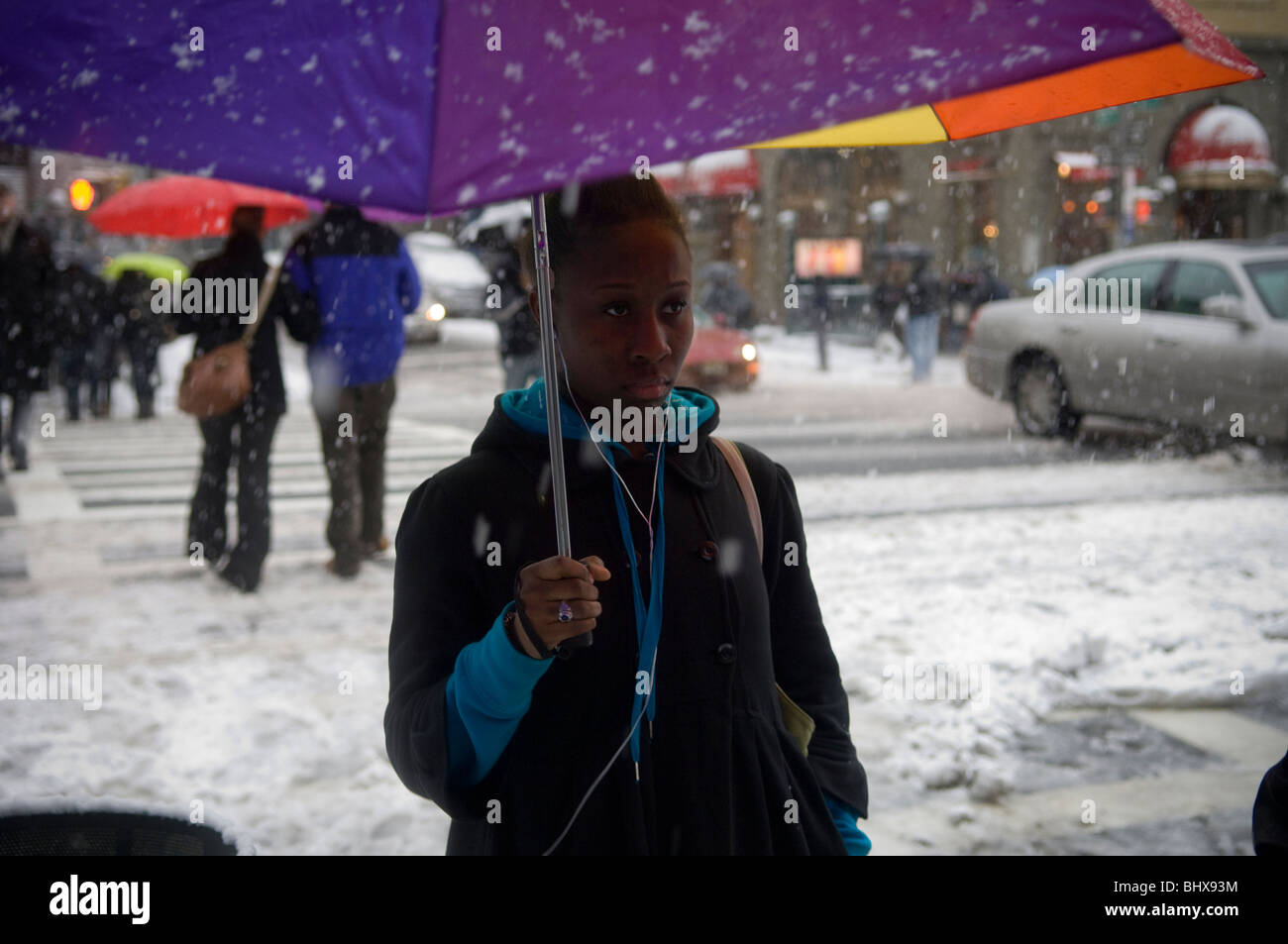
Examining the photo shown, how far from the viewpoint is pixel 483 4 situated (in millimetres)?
1467

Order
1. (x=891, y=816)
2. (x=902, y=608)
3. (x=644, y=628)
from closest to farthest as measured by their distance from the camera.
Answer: (x=644, y=628)
(x=891, y=816)
(x=902, y=608)

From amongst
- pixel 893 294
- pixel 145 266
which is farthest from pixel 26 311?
pixel 893 294

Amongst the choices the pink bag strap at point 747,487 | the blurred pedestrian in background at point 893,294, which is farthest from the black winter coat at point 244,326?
the blurred pedestrian in background at point 893,294

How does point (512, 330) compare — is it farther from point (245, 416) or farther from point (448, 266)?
point (448, 266)

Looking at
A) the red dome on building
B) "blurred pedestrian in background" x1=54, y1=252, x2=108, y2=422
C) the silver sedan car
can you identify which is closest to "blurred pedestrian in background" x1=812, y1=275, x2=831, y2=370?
the silver sedan car

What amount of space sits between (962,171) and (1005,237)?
2.53 m

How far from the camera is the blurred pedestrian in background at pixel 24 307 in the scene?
33.7 feet

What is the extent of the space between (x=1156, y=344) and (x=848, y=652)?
711 centimetres

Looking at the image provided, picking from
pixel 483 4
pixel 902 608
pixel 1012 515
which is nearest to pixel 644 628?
pixel 483 4

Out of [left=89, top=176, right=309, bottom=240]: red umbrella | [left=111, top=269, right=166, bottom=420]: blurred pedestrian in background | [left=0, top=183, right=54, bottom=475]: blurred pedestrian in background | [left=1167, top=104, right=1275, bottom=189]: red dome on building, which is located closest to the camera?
[left=89, top=176, right=309, bottom=240]: red umbrella

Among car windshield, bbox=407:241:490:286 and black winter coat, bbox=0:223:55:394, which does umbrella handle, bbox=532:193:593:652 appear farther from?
car windshield, bbox=407:241:490:286

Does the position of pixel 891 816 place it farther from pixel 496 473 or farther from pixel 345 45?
pixel 345 45

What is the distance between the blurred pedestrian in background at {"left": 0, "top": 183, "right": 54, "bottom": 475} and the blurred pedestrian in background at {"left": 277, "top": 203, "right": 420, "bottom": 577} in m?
4.93

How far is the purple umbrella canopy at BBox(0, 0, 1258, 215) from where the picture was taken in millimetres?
1329
